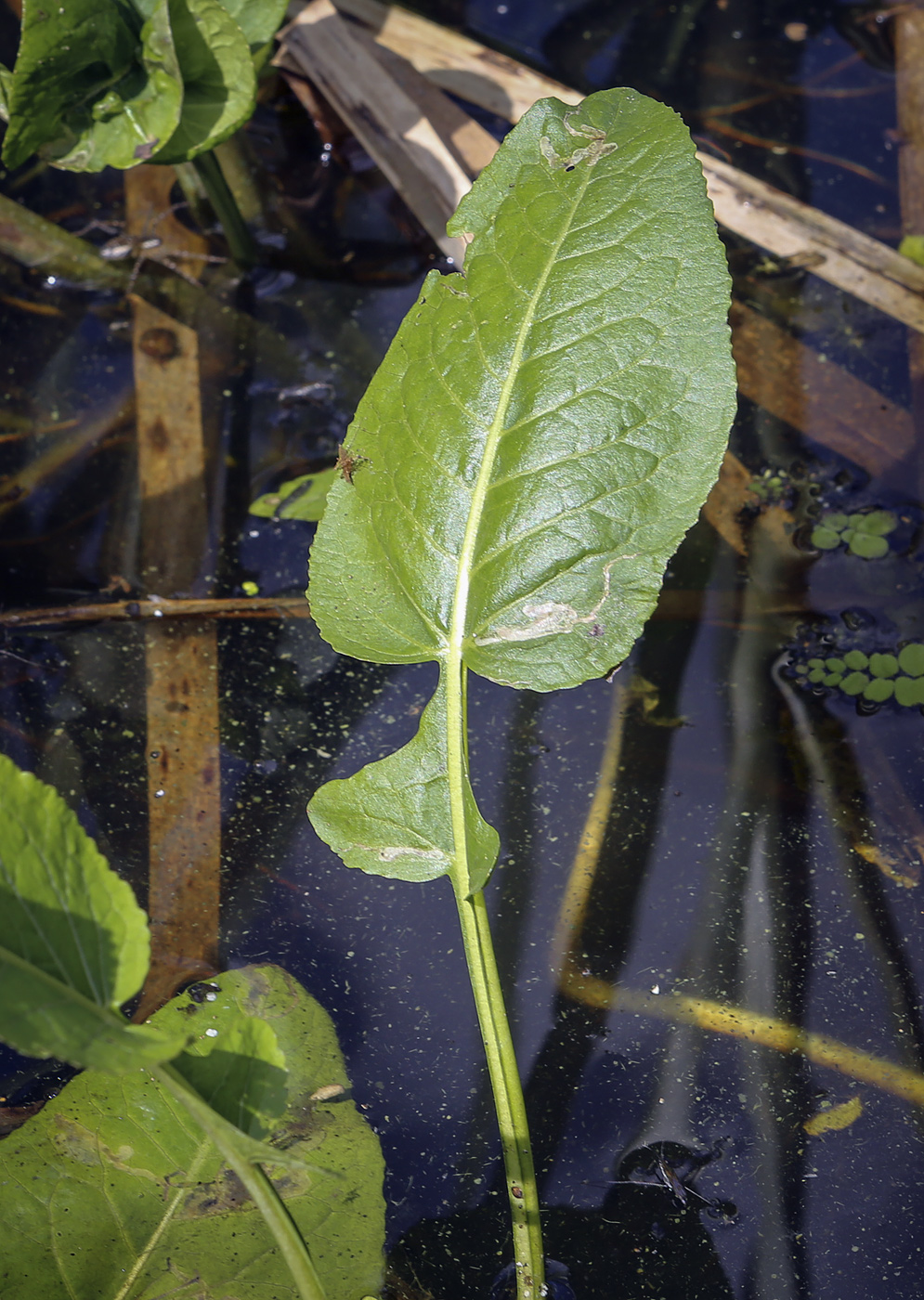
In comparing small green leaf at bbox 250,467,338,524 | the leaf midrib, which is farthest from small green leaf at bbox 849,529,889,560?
small green leaf at bbox 250,467,338,524

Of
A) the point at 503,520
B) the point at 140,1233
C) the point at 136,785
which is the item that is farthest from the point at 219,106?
the point at 140,1233

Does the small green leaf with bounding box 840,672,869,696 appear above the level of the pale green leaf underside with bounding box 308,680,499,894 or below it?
below

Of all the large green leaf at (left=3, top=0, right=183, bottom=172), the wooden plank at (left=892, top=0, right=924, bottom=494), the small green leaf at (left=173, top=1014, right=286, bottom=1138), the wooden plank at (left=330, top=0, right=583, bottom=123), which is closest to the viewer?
the small green leaf at (left=173, top=1014, right=286, bottom=1138)

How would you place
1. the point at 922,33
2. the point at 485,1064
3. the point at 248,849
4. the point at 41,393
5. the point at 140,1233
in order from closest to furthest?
1. the point at 140,1233
2. the point at 485,1064
3. the point at 248,849
4. the point at 41,393
5. the point at 922,33

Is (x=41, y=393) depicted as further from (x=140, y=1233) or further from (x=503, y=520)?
(x=140, y=1233)

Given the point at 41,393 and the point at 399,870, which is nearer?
the point at 399,870

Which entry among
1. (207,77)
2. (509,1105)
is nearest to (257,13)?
(207,77)

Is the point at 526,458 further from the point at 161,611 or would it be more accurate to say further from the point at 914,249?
the point at 914,249

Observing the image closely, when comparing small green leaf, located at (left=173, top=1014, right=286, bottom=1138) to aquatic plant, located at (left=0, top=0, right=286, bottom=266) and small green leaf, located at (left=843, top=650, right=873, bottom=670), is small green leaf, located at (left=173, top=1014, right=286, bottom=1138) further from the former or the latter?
aquatic plant, located at (left=0, top=0, right=286, bottom=266)
